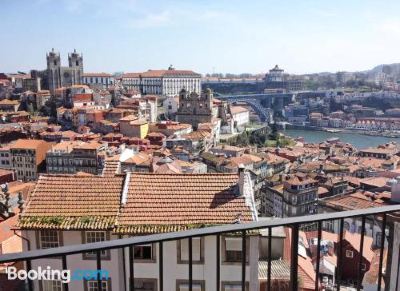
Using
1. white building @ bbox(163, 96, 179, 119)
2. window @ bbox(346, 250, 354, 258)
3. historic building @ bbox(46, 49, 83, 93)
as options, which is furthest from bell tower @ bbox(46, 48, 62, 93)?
window @ bbox(346, 250, 354, 258)

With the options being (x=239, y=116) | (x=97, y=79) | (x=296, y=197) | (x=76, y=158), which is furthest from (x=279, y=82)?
(x=296, y=197)

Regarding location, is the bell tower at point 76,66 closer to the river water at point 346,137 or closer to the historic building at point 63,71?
the historic building at point 63,71

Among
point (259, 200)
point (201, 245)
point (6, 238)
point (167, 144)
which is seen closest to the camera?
point (201, 245)

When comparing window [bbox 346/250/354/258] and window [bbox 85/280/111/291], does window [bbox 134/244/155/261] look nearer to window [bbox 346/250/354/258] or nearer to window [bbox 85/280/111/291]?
window [bbox 85/280/111/291]

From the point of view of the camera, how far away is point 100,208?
559 centimetres

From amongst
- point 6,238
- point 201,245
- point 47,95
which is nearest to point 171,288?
point 201,245

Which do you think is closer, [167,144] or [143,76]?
[167,144]

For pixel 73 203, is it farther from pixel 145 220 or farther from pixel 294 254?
Result: pixel 294 254

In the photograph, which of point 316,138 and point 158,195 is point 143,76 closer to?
point 316,138

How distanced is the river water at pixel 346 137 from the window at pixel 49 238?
160ft

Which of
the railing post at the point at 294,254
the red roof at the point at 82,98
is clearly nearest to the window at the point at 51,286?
the railing post at the point at 294,254

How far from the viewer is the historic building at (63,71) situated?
59469mm

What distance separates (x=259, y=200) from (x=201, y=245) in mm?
21647

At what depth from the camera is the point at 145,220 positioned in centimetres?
545
